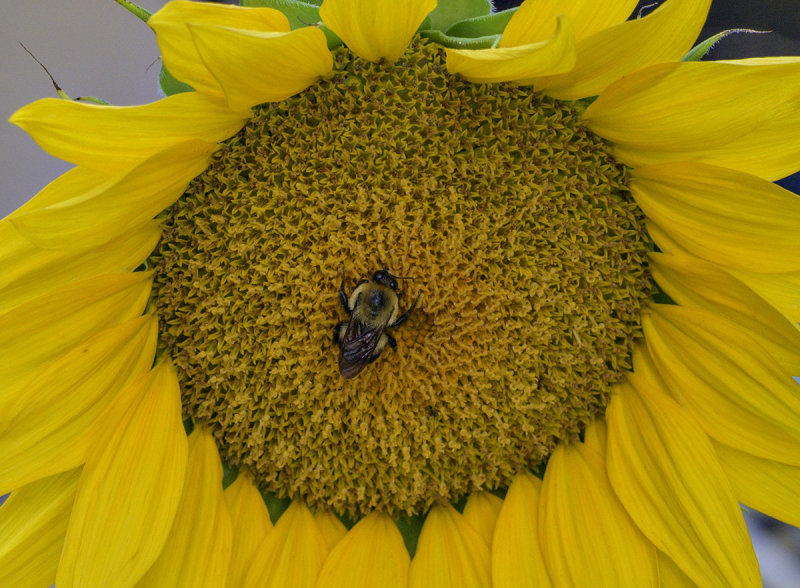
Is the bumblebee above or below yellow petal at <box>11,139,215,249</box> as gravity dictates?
below

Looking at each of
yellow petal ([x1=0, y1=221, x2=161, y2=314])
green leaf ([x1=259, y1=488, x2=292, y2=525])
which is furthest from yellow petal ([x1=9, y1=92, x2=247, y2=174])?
green leaf ([x1=259, y1=488, x2=292, y2=525])

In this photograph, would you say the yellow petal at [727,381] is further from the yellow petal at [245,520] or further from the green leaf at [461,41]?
the yellow petal at [245,520]

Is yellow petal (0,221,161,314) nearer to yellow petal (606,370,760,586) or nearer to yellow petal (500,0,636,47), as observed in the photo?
yellow petal (500,0,636,47)

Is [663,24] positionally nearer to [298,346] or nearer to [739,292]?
[739,292]

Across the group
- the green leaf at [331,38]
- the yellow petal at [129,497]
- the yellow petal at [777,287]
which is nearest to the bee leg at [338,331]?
the yellow petal at [129,497]

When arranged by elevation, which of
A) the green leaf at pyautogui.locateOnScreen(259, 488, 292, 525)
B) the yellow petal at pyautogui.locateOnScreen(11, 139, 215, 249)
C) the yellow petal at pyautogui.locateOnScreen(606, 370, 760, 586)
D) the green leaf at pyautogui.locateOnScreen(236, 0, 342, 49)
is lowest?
the green leaf at pyautogui.locateOnScreen(259, 488, 292, 525)
